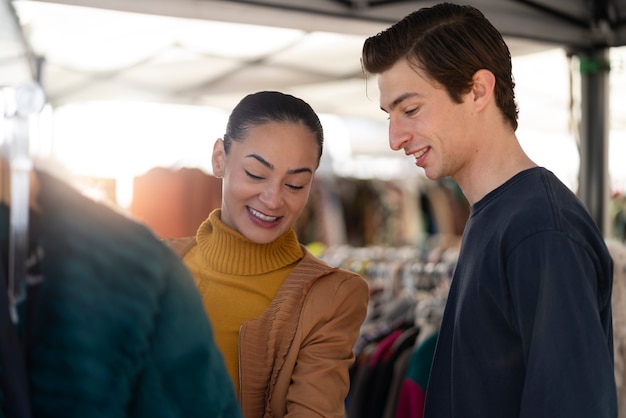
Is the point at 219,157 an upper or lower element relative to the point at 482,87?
lower

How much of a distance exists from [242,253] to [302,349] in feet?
0.85

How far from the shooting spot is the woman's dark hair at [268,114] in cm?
155

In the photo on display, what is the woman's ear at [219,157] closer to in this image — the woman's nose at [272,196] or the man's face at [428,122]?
the woman's nose at [272,196]

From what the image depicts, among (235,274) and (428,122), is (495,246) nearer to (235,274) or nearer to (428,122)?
(428,122)

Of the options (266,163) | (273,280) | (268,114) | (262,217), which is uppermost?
(268,114)

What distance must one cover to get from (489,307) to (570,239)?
0.61 ft

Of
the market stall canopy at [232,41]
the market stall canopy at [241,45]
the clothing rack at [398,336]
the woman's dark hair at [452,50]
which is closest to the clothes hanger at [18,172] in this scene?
the woman's dark hair at [452,50]

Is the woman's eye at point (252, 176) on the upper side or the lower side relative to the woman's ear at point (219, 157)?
lower

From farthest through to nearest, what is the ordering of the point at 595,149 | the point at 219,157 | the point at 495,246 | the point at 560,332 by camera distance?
1. the point at 595,149
2. the point at 219,157
3. the point at 495,246
4. the point at 560,332

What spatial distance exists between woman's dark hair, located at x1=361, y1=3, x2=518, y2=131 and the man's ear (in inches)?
0.5

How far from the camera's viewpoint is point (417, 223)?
5625 mm

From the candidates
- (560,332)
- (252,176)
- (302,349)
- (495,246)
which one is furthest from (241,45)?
(560,332)

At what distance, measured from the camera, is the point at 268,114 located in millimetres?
1549

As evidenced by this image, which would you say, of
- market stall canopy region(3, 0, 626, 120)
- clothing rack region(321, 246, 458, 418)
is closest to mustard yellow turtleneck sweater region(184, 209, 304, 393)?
clothing rack region(321, 246, 458, 418)
